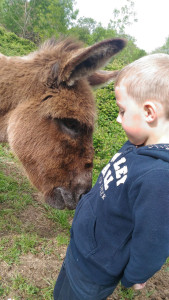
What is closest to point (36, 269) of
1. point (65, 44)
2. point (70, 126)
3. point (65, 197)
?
point (65, 197)

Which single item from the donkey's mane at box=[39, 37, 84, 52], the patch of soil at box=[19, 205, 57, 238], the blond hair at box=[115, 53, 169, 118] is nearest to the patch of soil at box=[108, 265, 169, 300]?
the patch of soil at box=[19, 205, 57, 238]

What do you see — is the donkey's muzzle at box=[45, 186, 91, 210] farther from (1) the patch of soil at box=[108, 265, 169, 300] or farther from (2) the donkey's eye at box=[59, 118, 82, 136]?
(1) the patch of soil at box=[108, 265, 169, 300]

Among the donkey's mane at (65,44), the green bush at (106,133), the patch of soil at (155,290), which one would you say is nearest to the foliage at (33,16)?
the green bush at (106,133)

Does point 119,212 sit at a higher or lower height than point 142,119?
lower

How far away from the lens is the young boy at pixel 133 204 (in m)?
1.22

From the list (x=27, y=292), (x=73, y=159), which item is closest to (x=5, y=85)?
(x=73, y=159)

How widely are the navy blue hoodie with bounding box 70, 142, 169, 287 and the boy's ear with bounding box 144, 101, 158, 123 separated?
0.57 ft

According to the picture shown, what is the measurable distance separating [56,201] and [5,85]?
5.08ft

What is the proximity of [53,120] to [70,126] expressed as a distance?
207 millimetres

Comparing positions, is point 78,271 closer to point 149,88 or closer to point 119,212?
point 119,212

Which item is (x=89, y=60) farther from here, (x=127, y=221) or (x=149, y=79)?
(x=127, y=221)

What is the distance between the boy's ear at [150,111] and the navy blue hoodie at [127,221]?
17 centimetres

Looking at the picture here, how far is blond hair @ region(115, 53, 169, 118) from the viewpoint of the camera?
52.0 inches

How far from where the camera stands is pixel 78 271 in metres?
1.75
